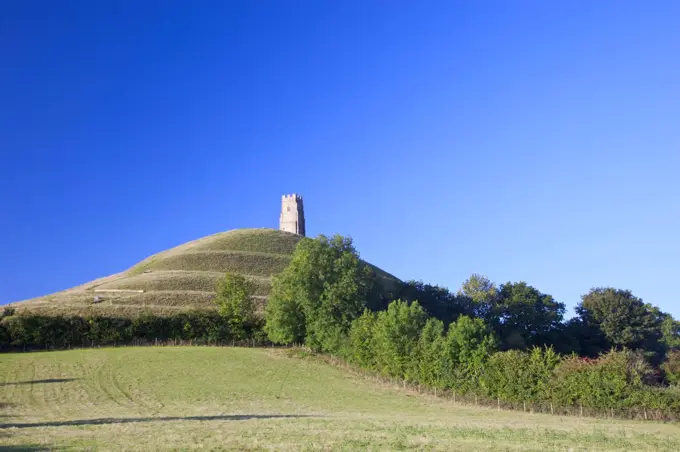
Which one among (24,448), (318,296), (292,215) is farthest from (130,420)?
(292,215)

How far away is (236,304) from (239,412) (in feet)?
134

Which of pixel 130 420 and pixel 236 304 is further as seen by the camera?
pixel 236 304

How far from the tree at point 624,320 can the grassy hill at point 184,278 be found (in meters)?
34.0

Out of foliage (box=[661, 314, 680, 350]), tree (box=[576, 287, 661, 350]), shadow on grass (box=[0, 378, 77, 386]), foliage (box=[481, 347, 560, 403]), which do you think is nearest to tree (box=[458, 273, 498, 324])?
tree (box=[576, 287, 661, 350])

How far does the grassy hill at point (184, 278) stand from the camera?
3081 inches

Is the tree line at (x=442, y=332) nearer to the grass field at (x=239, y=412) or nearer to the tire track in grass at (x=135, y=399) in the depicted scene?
the grass field at (x=239, y=412)

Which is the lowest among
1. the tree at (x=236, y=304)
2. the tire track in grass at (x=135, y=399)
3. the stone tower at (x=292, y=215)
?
the tire track in grass at (x=135, y=399)

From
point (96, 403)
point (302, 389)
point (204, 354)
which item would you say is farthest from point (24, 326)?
point (302, 389)

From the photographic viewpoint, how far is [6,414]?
31047mm

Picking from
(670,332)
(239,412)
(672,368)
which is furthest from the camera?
(670,332)

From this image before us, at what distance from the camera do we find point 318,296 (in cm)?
6631

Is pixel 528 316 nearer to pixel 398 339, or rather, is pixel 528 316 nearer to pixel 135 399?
pixel 398 339

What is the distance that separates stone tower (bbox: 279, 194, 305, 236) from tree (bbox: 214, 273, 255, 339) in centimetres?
7567

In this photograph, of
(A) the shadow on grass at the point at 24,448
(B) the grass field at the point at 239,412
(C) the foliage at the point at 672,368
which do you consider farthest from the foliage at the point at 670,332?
(A) the shadow on grass at the point at 24,448
